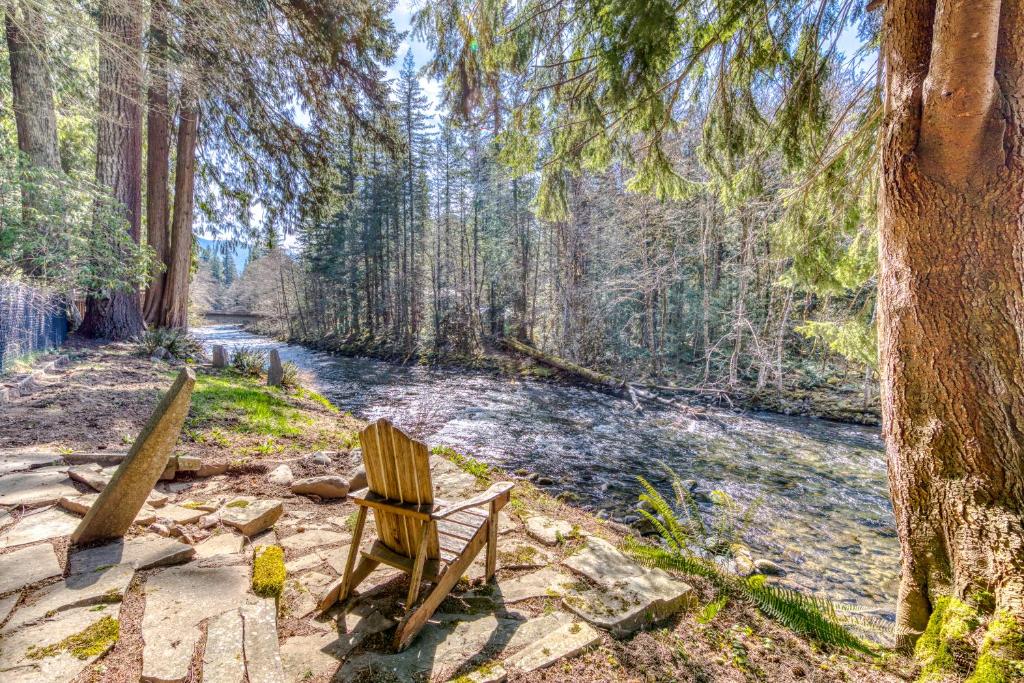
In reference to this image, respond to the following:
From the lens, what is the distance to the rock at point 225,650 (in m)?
1.41

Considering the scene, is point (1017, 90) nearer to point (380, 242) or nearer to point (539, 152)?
point (539, 152)

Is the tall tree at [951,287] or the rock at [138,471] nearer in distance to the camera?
the tall tree at [951,287]

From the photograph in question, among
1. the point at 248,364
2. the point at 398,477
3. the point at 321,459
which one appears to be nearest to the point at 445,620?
the point at 398,477

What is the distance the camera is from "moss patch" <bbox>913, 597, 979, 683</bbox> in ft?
5.46

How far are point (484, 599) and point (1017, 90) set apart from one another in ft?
10.5

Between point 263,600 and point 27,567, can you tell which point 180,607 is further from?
point 27,567

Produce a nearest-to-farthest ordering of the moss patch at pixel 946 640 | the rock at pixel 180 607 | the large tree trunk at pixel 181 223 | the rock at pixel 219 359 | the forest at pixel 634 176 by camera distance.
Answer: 1. the rock at pixel 180 607
2. the moss patch at pixel 946 640
3. the forest at pixel 634 176
4. the rock at pixel 219 359
5. the large tree trunk at pixel 181 223

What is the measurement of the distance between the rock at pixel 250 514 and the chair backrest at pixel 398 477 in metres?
0.98

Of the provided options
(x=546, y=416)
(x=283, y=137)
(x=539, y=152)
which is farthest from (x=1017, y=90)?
(x=283, y=137)

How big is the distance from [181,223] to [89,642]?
33.6ft

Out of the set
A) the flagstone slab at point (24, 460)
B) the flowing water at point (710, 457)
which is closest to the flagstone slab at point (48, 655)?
the flagstone slab at point (24, 460)

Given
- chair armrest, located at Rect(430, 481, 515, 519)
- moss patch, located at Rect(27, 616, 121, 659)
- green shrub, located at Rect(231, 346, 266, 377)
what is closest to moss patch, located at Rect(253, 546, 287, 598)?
moss patch, located at Rect(27, 616, 121, 659)

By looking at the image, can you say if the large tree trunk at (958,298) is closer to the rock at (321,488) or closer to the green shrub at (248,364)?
the rock at (321,488)

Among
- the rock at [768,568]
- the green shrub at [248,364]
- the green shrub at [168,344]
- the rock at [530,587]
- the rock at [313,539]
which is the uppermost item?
the green shrub at [168,344]
